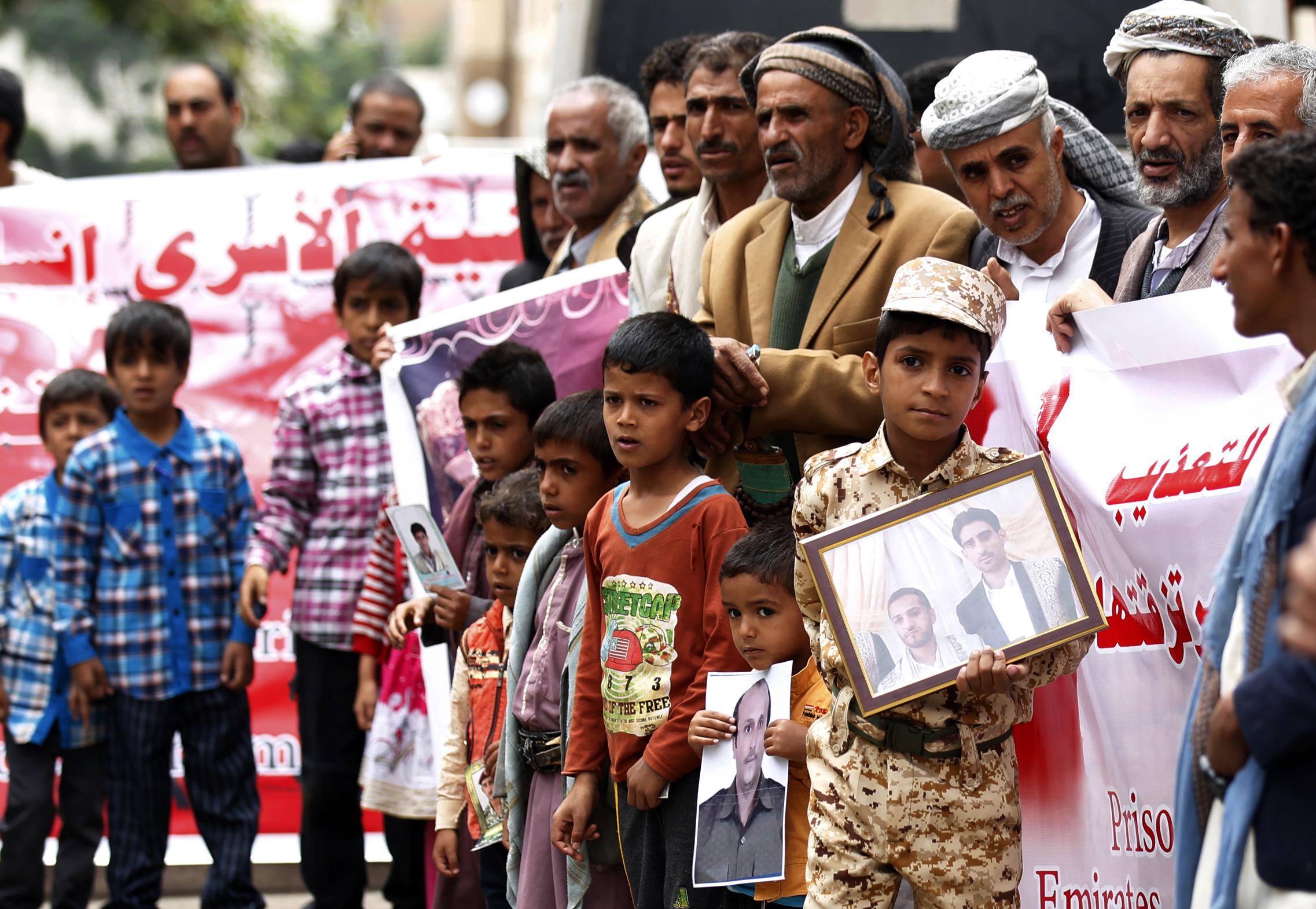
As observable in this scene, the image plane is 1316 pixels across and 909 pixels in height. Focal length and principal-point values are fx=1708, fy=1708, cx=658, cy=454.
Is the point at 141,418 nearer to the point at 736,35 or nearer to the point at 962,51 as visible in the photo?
the point at 736,35

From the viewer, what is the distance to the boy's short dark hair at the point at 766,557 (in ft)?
11.6

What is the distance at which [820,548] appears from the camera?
3.16 meters

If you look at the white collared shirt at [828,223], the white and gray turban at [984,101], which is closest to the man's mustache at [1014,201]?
the white and gray turban at [984,101]

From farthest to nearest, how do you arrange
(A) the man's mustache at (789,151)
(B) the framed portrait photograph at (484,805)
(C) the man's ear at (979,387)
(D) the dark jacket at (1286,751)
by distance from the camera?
(B) the framed portrait photograph at (484,805), (A) the man's mustache at (789,151), (C) the man's ear at (979,387), (D) the dark jacket at (1286,751)

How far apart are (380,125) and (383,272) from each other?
2.37 m

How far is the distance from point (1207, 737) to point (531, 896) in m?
2.05

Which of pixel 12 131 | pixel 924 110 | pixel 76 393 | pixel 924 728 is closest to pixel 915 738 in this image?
pixel 924 728

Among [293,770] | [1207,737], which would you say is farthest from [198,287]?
[1207,737]

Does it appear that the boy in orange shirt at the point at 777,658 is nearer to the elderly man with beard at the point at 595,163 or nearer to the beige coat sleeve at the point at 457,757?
the beige coat sleeve at the point at 457,757

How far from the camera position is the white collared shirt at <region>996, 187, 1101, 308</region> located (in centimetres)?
390

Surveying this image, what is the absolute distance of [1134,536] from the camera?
132 inches

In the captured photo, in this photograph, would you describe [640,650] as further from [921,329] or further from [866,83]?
[866,83]

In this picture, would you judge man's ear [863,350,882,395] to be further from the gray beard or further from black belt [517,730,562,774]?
black belt [517,730,562,774]

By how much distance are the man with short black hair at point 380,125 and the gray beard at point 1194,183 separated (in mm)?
4905
